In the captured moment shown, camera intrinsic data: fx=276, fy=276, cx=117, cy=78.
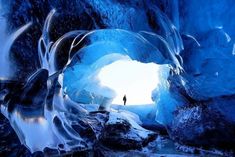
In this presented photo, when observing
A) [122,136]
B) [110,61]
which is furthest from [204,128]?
[110,61]

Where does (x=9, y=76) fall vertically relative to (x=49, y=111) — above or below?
above

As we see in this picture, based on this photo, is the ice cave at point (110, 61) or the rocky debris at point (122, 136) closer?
the ice cave at point (110, 61)

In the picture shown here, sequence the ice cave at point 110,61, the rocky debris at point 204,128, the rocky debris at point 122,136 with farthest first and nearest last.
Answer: the rocky debris at point 122,136 < the rocky debris at point 204,128 < the ice cave at point 110,61

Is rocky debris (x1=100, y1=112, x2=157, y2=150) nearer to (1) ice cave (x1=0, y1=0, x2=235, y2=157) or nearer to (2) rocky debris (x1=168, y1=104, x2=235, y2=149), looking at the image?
(1) ice cave (x1=0, y1=0, x2=235, y2=157)

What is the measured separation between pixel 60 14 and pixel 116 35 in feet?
5.75

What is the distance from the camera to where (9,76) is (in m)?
4.77

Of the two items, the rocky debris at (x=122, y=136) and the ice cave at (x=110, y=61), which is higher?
the ice cave at (x=110, y=61)

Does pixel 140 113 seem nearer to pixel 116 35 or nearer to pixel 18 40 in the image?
pixel 116 35

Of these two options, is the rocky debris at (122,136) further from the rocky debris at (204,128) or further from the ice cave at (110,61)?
the rocky debris at (204,128)

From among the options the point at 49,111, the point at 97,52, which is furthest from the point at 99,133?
the point at 49,111

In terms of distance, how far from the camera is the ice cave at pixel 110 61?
489cm

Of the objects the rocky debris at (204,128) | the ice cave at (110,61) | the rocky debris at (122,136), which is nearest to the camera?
the ice cave at (110,61)


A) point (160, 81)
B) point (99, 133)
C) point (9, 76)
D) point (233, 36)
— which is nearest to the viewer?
point (9, 76)

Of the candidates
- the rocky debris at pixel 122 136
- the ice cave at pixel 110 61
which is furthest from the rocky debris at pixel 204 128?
the rocky debris at pixel 122 136
